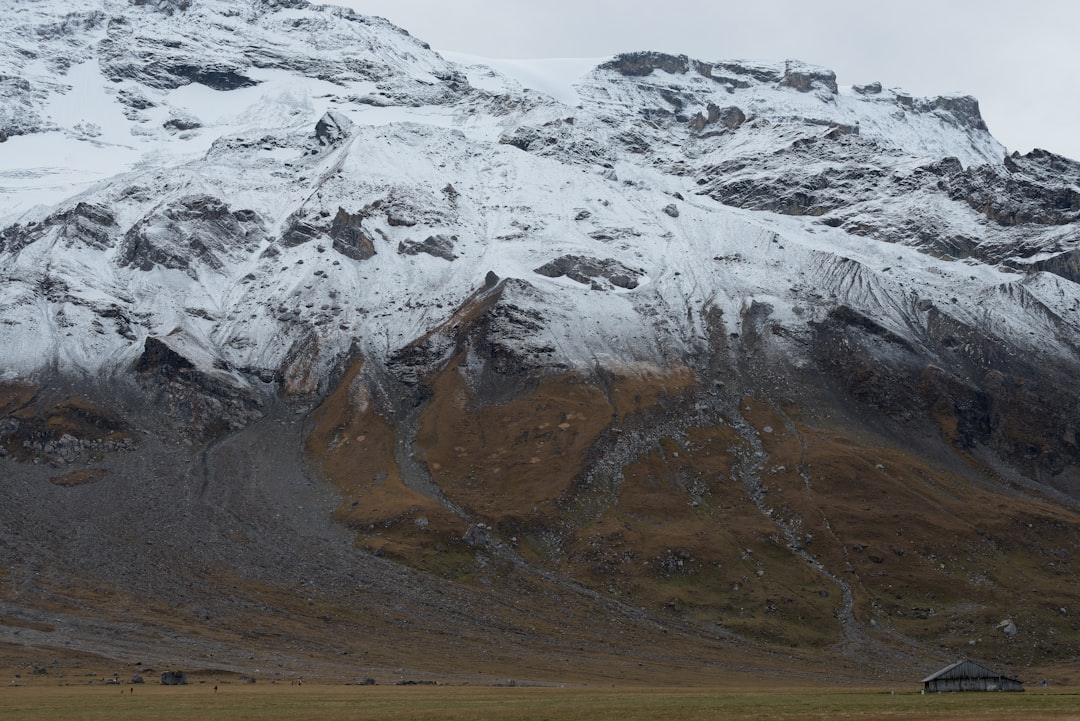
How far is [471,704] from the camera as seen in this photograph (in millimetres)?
65688

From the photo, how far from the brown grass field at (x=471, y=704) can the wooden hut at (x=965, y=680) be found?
493 cm

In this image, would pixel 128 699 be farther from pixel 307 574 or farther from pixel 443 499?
pixel 443 499

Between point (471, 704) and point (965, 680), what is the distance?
162ft

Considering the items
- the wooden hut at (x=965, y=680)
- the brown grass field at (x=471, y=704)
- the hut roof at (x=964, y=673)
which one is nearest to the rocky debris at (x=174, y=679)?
the brown grass field at (x=471, y=704)

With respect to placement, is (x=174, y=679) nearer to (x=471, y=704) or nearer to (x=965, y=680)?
(x=471, y=704)

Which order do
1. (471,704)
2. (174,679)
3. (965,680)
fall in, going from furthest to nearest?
(965,680) < (174,679) < (471,704)

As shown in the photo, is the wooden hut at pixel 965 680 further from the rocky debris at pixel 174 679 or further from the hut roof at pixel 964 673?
the rocky debris at pixel 174 679

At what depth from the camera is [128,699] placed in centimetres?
6762

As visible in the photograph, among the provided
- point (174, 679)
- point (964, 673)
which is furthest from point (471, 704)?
point (964, 673)

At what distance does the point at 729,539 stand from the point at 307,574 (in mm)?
66779

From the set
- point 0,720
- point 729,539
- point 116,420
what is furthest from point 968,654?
point 116,420

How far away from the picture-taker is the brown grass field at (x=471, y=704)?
5500cm

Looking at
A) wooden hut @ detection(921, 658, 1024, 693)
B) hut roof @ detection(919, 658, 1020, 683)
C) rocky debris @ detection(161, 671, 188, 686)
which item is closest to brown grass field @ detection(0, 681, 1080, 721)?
rocky debris @ detection(161, 671, 188, 686)

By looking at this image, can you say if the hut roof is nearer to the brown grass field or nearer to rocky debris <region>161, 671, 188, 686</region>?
the brown grass field
